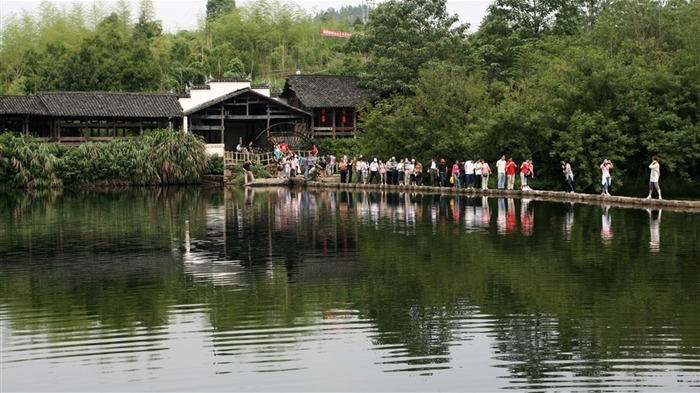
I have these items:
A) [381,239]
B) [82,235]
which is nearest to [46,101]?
[82,235]

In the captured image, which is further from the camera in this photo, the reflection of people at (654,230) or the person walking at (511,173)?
the person walking at (511,173)

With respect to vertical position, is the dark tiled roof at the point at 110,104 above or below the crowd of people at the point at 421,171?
above

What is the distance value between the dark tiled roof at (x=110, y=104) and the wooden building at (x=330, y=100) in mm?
7803

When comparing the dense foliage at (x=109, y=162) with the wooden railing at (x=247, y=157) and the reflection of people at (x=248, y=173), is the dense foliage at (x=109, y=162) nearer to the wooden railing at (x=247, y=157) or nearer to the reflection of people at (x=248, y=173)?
the wooden railing at (x=247, y=157)

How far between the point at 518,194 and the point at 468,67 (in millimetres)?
23580

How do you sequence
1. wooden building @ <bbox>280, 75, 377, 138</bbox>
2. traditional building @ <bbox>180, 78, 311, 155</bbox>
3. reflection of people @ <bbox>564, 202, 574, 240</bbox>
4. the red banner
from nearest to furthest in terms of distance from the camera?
1. reflection of people @ <bbox>564, 202, 574, 240</bbox>
2. traditional building @ <bbox>180, 78, 311, 155</bbox>
3. wooden building @ <bbox>280, 75, 377, 138</bbox>
4. the red banner

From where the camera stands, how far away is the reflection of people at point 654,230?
24889 mm

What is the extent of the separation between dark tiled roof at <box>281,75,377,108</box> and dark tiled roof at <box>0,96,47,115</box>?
1548cm

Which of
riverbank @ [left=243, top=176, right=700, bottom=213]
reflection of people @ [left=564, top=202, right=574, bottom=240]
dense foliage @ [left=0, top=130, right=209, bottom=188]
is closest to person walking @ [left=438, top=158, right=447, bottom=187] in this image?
riverbank @ [left=243, top=176, right=700, bottom=213]

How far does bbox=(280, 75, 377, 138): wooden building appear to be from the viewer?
228ft

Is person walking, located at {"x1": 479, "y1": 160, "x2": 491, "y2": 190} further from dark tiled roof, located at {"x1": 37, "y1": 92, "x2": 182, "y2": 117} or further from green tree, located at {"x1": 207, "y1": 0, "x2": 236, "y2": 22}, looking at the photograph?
green tree, located at {"x1": 207, "y1": 0, "x2": 236, "y2": 22}

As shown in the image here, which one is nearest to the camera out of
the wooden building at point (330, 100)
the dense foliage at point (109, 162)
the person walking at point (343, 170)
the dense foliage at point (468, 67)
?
the dense foliage at point (468, 67)

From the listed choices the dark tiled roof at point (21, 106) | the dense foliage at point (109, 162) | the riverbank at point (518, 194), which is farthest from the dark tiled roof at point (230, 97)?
the riverbank at point (518, 194)

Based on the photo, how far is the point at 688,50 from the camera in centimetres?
4406
